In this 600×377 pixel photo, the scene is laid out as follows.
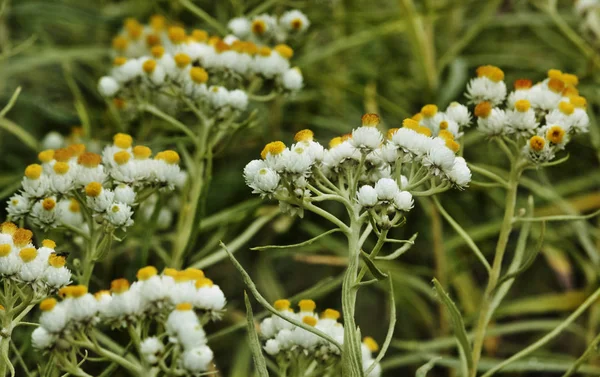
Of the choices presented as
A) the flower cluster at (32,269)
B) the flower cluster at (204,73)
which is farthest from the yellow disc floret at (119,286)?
the flower cluster at (204,73)

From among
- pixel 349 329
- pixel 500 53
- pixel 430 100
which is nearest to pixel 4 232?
pixel 349 329

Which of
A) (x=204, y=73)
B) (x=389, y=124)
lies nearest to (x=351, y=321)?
(x=204, y=73)

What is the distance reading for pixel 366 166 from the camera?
31.0 inches

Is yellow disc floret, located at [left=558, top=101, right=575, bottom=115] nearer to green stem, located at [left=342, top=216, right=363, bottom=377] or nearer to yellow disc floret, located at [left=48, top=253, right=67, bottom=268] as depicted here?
green stem, located at [left=342, top=216, right=363, bottom=377]

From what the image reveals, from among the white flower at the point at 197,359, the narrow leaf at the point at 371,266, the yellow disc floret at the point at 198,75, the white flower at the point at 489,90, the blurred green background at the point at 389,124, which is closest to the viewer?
the white flower at the point at 197,359

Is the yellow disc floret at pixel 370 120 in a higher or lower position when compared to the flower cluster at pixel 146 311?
higher

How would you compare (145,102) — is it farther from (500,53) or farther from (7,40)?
(500,53)

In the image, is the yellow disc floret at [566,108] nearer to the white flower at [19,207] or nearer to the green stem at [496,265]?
the green stem at [496,265]

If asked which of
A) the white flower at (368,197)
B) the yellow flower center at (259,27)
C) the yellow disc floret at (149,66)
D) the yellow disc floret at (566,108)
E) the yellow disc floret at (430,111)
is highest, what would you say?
the yellow flower center at (259,27)

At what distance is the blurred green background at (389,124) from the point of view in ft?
4.55

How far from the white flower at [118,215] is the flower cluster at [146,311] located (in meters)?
0.14

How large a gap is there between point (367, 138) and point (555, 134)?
24 centimetres

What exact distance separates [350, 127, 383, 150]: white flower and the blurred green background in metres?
0.44

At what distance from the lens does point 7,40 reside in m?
1.66
